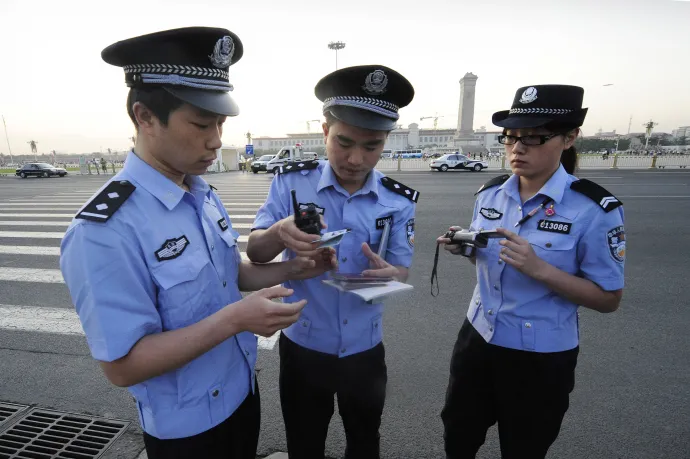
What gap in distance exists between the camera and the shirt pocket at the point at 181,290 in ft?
4.02

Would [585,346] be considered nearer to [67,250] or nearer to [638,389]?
[638,389]

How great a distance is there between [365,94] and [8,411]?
3465 millimetres

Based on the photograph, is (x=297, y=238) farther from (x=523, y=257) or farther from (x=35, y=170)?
(x=35, y=170)

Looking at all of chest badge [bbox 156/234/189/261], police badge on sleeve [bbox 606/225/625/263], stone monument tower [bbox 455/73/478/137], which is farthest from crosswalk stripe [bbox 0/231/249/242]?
stone monument tower [bbox 455/73/478/137]

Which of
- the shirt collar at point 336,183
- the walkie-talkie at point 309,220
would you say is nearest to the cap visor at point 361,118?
the shirt collar at point 336,183

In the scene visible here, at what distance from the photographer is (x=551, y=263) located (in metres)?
1.74

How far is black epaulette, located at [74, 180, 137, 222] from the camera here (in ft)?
3.59

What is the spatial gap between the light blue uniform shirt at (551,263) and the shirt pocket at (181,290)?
144cm

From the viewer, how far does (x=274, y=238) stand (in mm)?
1650

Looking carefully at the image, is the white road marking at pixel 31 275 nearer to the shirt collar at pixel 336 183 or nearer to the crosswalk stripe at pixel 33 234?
the crosswalk stripe at pixel 33 234

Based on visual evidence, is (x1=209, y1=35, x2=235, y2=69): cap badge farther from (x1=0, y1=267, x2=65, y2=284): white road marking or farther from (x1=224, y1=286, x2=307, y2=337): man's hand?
(x1=0, y1=267, x2=65, y2=284): white road marking

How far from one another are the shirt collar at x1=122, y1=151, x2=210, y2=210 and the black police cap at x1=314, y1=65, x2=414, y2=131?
77 cm

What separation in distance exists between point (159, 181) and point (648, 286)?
5874mm

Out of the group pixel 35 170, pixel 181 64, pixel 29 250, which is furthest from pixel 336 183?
pixel 35 170
